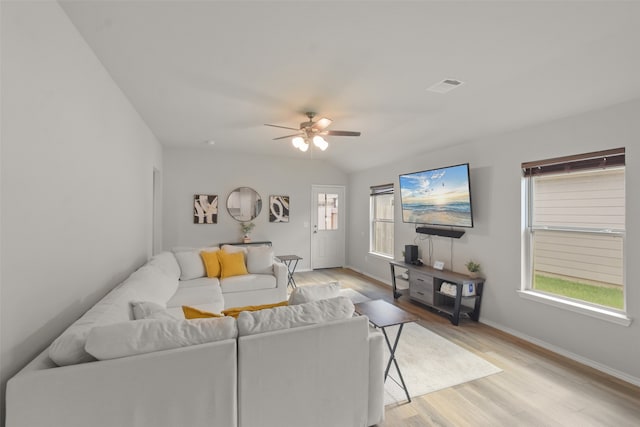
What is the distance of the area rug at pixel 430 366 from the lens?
7.88 ft

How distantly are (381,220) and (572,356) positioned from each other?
12.0 feet

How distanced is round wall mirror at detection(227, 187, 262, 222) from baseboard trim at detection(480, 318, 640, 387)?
4590 mm

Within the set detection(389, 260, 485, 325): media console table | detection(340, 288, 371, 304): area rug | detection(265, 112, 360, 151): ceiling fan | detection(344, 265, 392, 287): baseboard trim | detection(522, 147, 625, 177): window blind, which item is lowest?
detection(340, 288, 371, 304): area rug

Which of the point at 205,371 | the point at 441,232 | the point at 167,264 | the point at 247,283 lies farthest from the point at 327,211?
the point at 205,371

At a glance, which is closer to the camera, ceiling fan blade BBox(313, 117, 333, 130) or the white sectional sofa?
the white sectional sofa

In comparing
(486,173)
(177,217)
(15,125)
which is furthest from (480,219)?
(177,217)

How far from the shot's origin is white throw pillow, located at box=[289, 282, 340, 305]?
6.72 feet

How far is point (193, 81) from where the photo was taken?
269cm

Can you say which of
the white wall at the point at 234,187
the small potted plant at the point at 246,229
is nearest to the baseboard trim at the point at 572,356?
the white wall at the point at 234,187

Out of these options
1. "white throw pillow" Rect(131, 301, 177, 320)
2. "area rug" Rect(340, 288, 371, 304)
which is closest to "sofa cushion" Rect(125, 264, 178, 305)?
"white throw pillow" Rect(131, 301, 177, 320)

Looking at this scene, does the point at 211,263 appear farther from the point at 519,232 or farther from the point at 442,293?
the point at 519,232

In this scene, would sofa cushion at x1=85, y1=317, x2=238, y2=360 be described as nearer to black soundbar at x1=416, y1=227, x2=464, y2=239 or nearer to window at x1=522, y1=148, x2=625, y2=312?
window at x1=522, y1=148, x2=625, y2=312

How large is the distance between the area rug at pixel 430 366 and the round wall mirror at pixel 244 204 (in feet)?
12.8

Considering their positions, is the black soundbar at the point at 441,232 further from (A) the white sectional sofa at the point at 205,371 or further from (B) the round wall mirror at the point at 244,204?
(B) the round wall mirror at the point at 244,204
